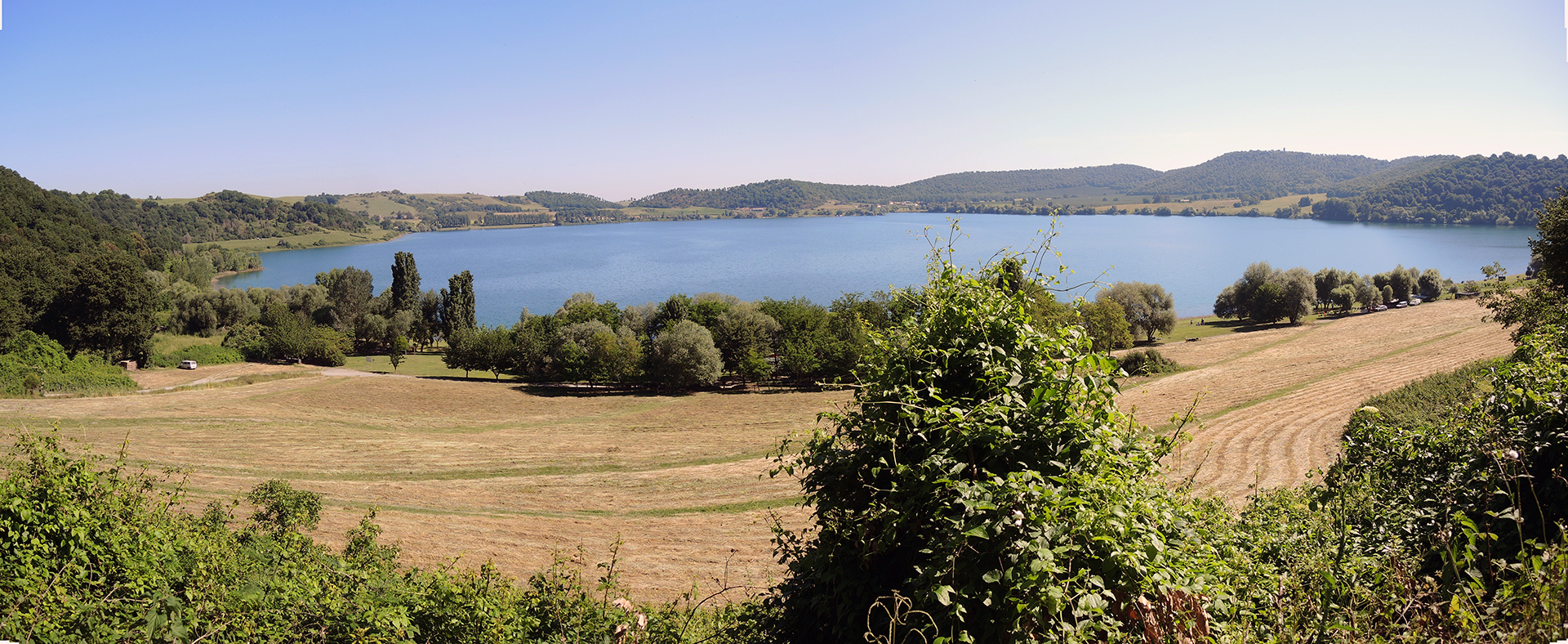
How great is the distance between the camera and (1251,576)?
445 centimetres

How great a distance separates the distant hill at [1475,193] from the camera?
15150 centimetres

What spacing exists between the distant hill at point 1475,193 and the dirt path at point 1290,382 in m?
145

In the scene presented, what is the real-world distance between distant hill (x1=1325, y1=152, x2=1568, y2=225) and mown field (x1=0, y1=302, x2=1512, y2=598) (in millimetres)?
161006

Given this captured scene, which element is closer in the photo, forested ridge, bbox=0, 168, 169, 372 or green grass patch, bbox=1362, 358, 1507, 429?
green grass patch, bbox=1362, 358, 1507, 429

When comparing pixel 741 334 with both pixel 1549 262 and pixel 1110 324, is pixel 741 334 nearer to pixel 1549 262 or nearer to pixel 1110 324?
pixel 1110 324

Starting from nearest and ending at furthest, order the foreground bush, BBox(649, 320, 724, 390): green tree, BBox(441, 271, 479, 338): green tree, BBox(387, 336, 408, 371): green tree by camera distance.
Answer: the foreground bush → BBox(649, 320, 724, 390): green tree → BBox(387, 336, 408, 371): green tree → BBox(441, 271, 479, 338): green tree

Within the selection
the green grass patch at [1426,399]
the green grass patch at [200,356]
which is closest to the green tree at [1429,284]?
the green grass patch at [1426,399]

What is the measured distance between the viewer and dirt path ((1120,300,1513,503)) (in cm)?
2220

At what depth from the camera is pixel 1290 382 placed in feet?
112

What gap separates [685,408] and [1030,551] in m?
38.1

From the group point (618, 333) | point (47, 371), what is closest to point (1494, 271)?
point (618, 333)

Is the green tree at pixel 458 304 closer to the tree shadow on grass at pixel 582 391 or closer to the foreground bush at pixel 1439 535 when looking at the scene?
the tree shadow on grass at pixel 582 391

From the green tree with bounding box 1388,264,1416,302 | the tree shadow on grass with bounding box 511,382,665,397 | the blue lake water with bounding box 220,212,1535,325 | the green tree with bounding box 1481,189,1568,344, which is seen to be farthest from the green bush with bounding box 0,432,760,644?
the green tree with bounding box 1388,264,1416,302

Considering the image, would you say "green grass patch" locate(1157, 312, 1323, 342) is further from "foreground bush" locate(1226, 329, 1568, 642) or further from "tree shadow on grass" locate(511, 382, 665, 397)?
"foreground bush" locate(1226, 329, 1568, 642)
